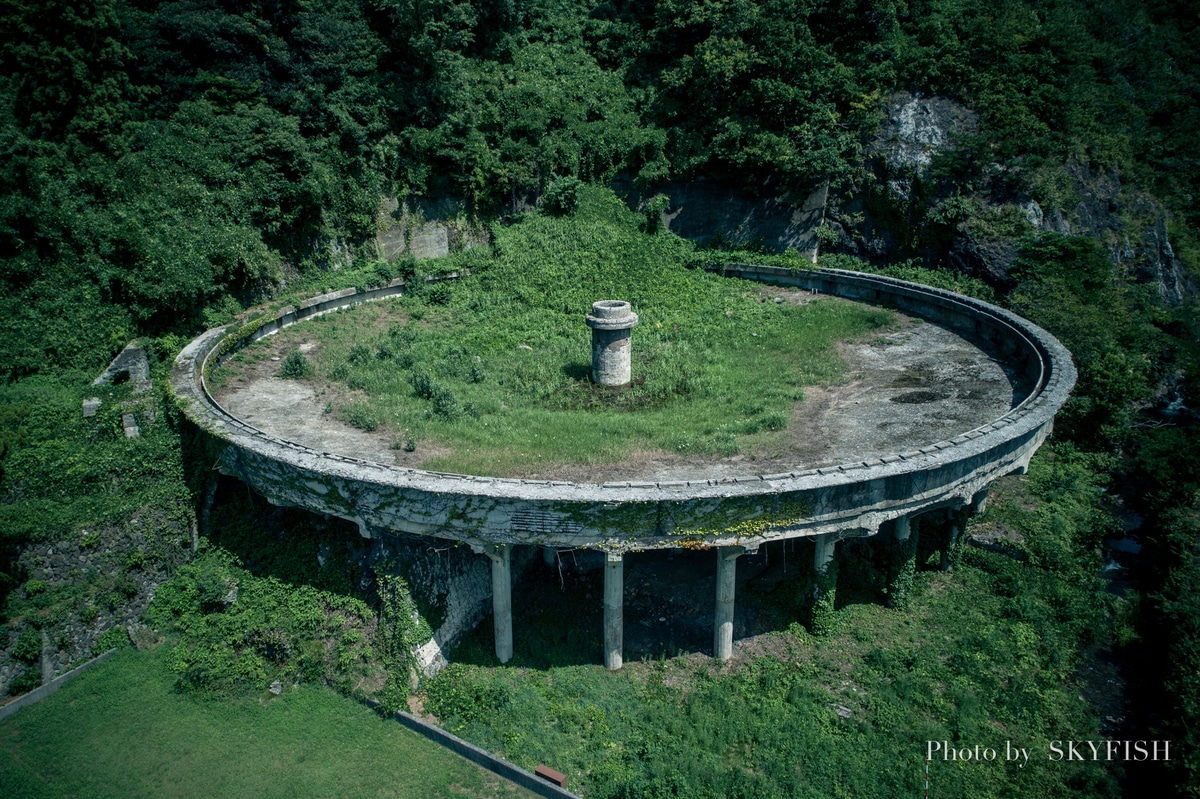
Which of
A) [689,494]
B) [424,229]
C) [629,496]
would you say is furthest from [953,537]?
[424,229]

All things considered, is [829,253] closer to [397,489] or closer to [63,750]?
[397,489]

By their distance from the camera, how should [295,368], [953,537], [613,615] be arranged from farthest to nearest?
[295,368]
[953,537]
[613,615]

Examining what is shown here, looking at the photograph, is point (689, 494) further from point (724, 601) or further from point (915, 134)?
point (915, 134)

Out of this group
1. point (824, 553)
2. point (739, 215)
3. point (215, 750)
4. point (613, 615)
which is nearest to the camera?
point (215, 750)

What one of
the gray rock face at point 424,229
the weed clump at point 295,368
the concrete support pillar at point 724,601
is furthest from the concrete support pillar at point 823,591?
the gray rock face at point 424,229

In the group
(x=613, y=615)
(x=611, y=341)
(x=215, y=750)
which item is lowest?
(x=215, y=750)

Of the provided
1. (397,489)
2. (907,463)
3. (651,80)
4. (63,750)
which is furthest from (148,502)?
(651,80)

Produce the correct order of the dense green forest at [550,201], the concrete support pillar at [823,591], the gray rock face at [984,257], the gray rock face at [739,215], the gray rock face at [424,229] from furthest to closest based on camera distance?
the gray rock face at [739,215]
the gray rock face at [424,229]
the gray rock face at [984,257]
the dense green forest at [550,201]
the concrete support pillar at [823,591]

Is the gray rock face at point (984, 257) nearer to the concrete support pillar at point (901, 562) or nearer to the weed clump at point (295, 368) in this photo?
the concrete support pillar at point (901, 562)
